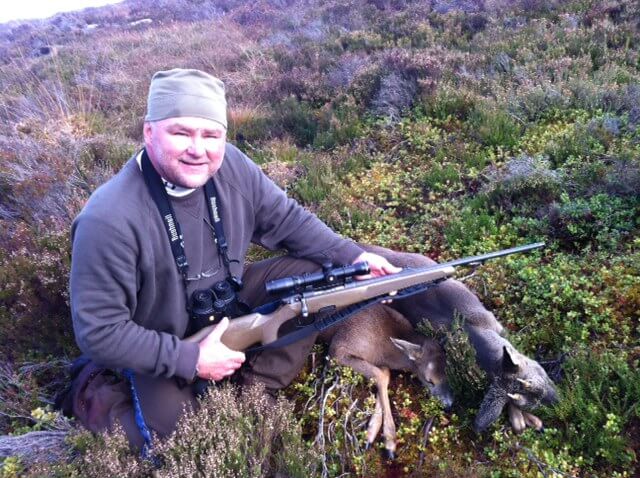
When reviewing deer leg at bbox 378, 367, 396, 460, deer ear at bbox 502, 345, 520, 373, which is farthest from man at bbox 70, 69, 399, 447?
deer ear at bbox 502, 345, 520, 373

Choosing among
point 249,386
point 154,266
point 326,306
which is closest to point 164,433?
point 249,386

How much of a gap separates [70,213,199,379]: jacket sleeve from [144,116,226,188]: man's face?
0.50 meters

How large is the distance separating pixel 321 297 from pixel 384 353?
0.92 m

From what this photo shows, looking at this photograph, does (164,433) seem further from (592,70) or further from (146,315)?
(592,70)

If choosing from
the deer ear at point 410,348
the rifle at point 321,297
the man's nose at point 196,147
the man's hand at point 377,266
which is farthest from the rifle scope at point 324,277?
the man's nose at point 196,147

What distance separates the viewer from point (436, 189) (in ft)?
20.3

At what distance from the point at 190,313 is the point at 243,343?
1.45 ft

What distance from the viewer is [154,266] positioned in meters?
3.25

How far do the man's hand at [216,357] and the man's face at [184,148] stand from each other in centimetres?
102

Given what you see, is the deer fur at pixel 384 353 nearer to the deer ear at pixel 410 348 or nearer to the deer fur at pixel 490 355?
the deer ear at pixel 410 348

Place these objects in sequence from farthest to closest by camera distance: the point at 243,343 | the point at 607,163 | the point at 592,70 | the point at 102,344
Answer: the point at 592,70 → the point at 607,163 → the point at 243,343 → the point at 102,344

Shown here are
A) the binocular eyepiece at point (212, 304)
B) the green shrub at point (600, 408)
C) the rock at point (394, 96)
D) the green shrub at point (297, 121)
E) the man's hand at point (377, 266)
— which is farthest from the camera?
the green shrub at point (297, 121)

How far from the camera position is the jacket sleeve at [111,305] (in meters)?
2.97

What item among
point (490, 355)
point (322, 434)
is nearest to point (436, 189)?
point (490, 355)
